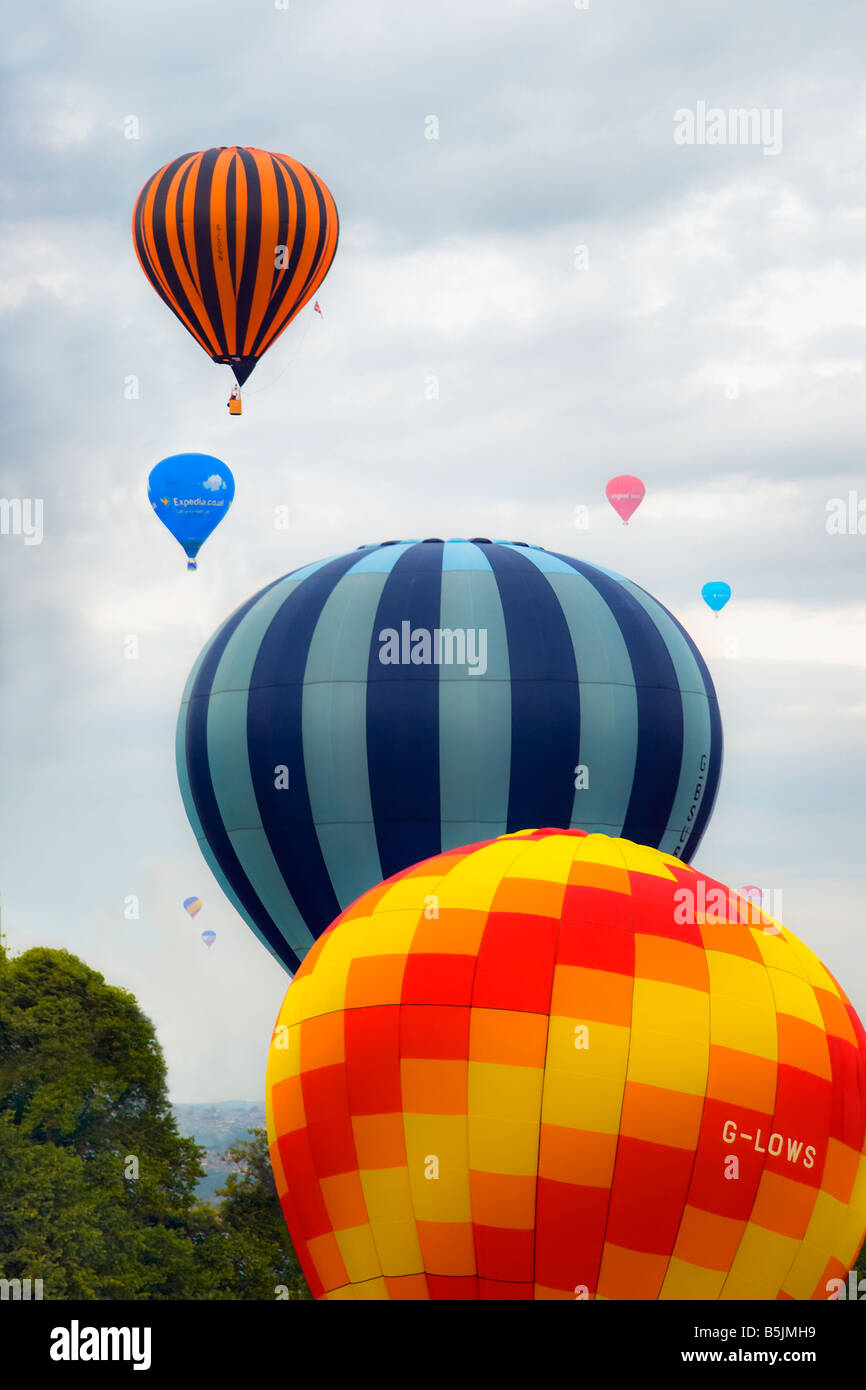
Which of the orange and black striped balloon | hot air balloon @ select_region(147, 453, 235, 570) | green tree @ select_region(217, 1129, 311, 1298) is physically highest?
the orange and black striped balloon

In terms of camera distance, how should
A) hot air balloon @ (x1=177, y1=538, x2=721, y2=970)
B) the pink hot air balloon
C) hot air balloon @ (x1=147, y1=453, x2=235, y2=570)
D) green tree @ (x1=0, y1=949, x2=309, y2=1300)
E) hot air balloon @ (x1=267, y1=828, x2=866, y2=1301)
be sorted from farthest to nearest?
the pink hot air balloon < hot air balloon @ (x1=147, y1=453, x2=235, y2=570) < green tree @ (x1=0, y1=949, x2=309, y2=1300) < hot air balloon @ (x1=177, y1=538, x2=721, y2=970) < hot air balloon @ (x1=267, y1=828, x2=866, y2=1301)

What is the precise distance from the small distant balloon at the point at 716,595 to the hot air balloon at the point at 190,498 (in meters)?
8.62

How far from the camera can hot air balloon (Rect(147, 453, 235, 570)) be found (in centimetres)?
3052

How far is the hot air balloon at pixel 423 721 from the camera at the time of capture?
79.3 ft

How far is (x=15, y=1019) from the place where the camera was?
30.2 metres

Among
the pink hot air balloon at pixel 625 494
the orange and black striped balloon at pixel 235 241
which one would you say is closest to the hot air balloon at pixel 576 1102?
the orange and black striped balloon at pixel 235 241

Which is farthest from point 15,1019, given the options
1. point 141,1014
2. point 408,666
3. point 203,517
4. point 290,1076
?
point 290,1076

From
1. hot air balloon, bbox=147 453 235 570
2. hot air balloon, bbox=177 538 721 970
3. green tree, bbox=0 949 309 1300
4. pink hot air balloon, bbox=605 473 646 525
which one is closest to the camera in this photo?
hot air balloon, bbox=177 538 721 970

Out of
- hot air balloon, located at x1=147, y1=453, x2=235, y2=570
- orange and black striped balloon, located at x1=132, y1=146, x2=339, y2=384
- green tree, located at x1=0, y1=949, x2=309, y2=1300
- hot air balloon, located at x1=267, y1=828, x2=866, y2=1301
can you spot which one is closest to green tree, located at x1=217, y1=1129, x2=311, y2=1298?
green tree, located at x1=0, y1=949, x2=309, y2=1300

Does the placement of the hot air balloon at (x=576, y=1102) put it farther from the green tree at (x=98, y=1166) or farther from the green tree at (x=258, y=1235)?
the green tree at (x=258, y=1235)

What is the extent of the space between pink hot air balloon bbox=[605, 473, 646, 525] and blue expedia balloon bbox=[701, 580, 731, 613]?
2976 mm

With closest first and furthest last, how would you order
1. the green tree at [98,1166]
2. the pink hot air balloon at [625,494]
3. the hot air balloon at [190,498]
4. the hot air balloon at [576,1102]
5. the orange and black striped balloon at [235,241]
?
the hot air balloon at [576,1102] < the green tree at [98,1166] < the orange and black striped balloon at [235,241] < the hot air balloon at [190,498] < the pink hot air balloon at [625,494]

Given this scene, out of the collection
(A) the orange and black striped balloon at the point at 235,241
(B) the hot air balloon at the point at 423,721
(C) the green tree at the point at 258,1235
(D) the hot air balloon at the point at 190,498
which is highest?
(A) the orange and black striped balloon at the point at 235,241

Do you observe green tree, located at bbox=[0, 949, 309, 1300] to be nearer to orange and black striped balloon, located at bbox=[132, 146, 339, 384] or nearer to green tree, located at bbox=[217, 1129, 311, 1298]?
green tree, located at bbox=[217, 1129, 311, 1298]
